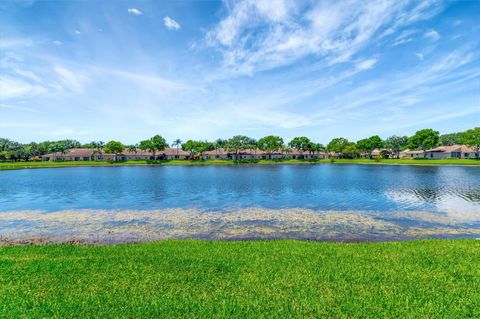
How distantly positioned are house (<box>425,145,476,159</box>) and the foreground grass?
149m

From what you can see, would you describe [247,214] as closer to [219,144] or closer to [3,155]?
[3,155]

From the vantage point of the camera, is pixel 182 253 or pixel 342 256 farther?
pixel 182 253

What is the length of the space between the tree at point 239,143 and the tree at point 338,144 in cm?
4489

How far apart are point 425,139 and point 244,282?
484ft

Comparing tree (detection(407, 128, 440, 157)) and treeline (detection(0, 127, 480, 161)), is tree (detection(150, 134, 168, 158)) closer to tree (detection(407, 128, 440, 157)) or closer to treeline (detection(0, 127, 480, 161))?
treeline (detection(0, 127, 480, 161))

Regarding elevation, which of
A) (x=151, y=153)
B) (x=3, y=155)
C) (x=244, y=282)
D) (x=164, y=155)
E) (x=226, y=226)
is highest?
(x=151, y=153)

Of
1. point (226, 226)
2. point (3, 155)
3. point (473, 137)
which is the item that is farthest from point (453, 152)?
point (3, 155)

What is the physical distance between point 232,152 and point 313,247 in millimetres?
140635

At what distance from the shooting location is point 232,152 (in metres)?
153

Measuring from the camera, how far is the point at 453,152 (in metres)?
130

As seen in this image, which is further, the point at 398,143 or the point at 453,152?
the point at 398,143

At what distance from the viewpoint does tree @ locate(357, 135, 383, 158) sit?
14575 cm

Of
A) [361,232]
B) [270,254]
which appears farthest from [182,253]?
[361,232]

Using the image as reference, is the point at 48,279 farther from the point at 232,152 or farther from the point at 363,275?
the point at 232,152
